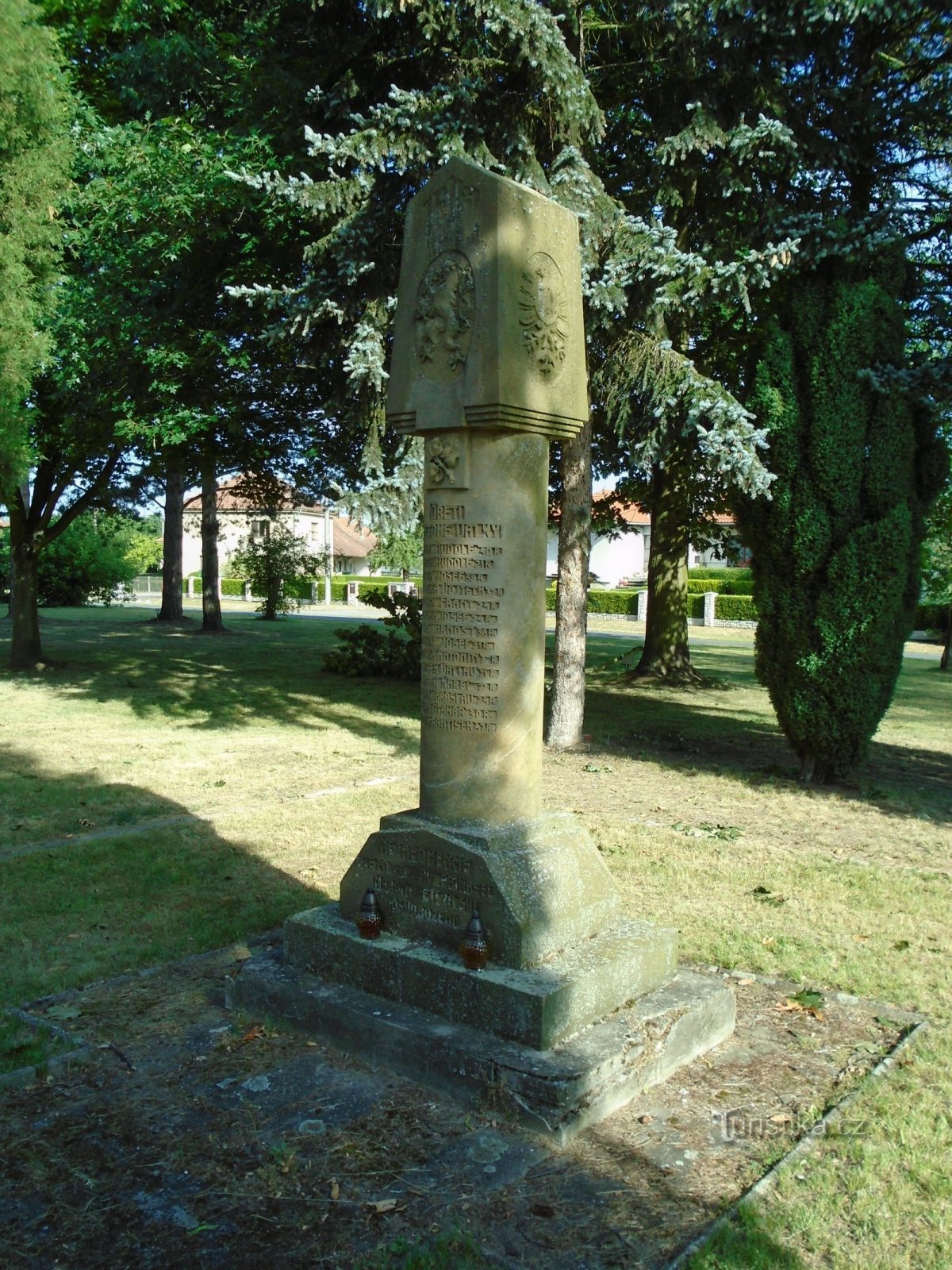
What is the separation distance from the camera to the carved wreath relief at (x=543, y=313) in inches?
183

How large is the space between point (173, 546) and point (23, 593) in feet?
38.6

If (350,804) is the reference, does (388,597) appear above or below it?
above

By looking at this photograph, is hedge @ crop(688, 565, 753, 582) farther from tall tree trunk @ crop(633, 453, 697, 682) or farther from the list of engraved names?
the list of engraved names

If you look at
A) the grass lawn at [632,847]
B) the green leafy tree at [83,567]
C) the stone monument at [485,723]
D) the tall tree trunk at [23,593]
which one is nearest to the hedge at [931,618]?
the grass lawn at [632,847]

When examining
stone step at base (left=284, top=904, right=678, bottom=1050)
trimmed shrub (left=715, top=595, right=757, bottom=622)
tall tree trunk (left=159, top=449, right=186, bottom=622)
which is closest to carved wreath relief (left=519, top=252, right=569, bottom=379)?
stone step at base (left=284, top=904, right=678, bottom=1050)

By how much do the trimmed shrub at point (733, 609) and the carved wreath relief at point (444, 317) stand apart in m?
36.2

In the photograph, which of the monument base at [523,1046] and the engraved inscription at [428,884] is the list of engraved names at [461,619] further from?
the monument base at [523,1046]

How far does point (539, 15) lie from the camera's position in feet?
32.0

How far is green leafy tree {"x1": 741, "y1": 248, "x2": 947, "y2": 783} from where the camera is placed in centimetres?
973

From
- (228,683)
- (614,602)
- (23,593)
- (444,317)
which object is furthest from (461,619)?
(614,602)

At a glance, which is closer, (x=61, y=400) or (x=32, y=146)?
(x=32, y=146)

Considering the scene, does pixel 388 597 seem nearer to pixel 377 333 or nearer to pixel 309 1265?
pixel 377 333

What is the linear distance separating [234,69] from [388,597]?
380 inches

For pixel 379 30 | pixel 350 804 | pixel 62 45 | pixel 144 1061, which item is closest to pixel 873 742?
pixel 350 804
